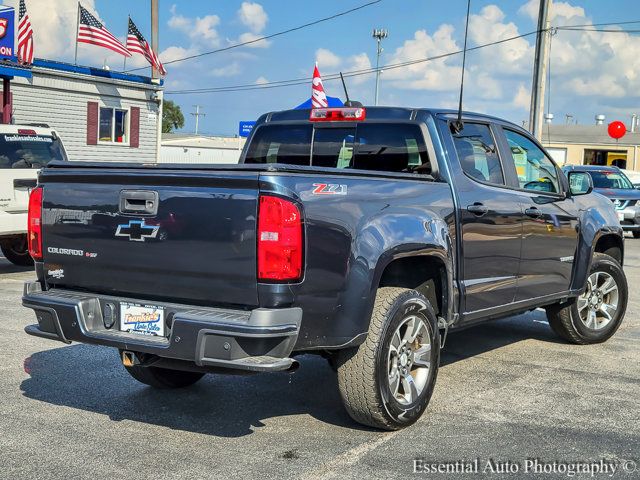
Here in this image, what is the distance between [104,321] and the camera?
187 inches

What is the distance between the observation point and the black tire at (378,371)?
475cm

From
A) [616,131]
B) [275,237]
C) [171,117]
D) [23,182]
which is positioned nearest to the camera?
[275,237]

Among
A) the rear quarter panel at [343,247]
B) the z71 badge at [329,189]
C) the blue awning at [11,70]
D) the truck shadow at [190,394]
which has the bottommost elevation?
the truck shadow at [190,394]

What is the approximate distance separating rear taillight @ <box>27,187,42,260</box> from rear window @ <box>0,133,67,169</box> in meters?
6.36

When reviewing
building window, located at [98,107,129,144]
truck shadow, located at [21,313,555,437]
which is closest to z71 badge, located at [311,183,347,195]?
truck shadow, located at [21,313,555,437]

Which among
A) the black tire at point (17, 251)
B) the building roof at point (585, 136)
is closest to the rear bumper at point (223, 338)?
the black tire at point (17, 251)

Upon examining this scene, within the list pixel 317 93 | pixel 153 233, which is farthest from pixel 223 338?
pixel 317 93

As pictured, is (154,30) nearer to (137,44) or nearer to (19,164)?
(137,44)

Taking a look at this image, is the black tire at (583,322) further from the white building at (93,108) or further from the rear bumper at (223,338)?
the white building at (93,108)

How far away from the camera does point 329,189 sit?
4.50m

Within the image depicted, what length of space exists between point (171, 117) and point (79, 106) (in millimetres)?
70910

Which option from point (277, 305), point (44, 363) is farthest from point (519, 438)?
point (44, 363)

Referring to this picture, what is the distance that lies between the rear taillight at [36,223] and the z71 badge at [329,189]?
175 cm

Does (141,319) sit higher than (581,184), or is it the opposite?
(581,184)
